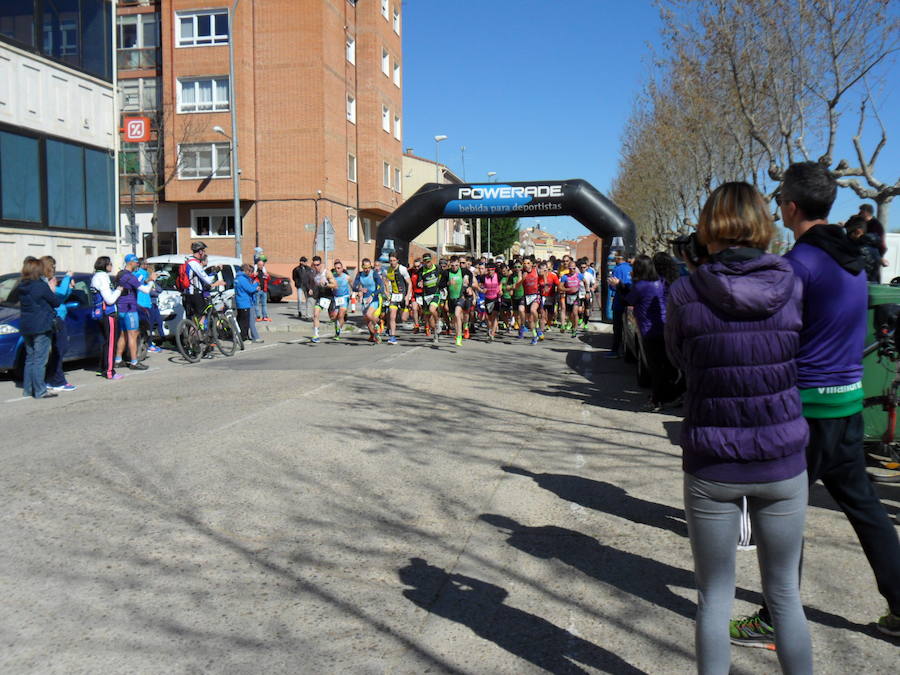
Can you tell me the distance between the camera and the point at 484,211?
23891 mm

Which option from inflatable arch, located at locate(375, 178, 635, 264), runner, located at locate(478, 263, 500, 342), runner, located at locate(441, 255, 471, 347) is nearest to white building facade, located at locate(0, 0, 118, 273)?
inflatable arch, located at locate(375, 178, 635, 264)

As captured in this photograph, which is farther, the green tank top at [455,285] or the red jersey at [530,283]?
the red jersey at [530,283]

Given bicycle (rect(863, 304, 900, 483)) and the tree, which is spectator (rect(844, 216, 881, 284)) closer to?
bicycle (rect(863, 304, 900, 483))

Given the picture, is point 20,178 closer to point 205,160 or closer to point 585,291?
point 585,291

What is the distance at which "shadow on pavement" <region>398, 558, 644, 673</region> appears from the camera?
342 cm

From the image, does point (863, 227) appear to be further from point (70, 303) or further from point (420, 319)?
point (420, 319)

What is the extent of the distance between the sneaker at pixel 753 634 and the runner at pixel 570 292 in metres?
17.4

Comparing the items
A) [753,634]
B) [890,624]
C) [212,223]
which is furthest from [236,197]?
[890,624]

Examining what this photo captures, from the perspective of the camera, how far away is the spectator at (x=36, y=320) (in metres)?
10.2

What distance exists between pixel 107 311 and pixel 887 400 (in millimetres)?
10682

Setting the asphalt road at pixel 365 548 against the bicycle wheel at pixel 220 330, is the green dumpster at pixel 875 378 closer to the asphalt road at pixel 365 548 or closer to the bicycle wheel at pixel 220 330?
the asphalt road at pixel 365 548

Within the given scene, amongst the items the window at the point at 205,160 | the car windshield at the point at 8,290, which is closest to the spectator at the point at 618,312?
the car windshield at the point at 8,290

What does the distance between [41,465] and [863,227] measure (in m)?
7.00

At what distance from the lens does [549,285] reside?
20.1 m
